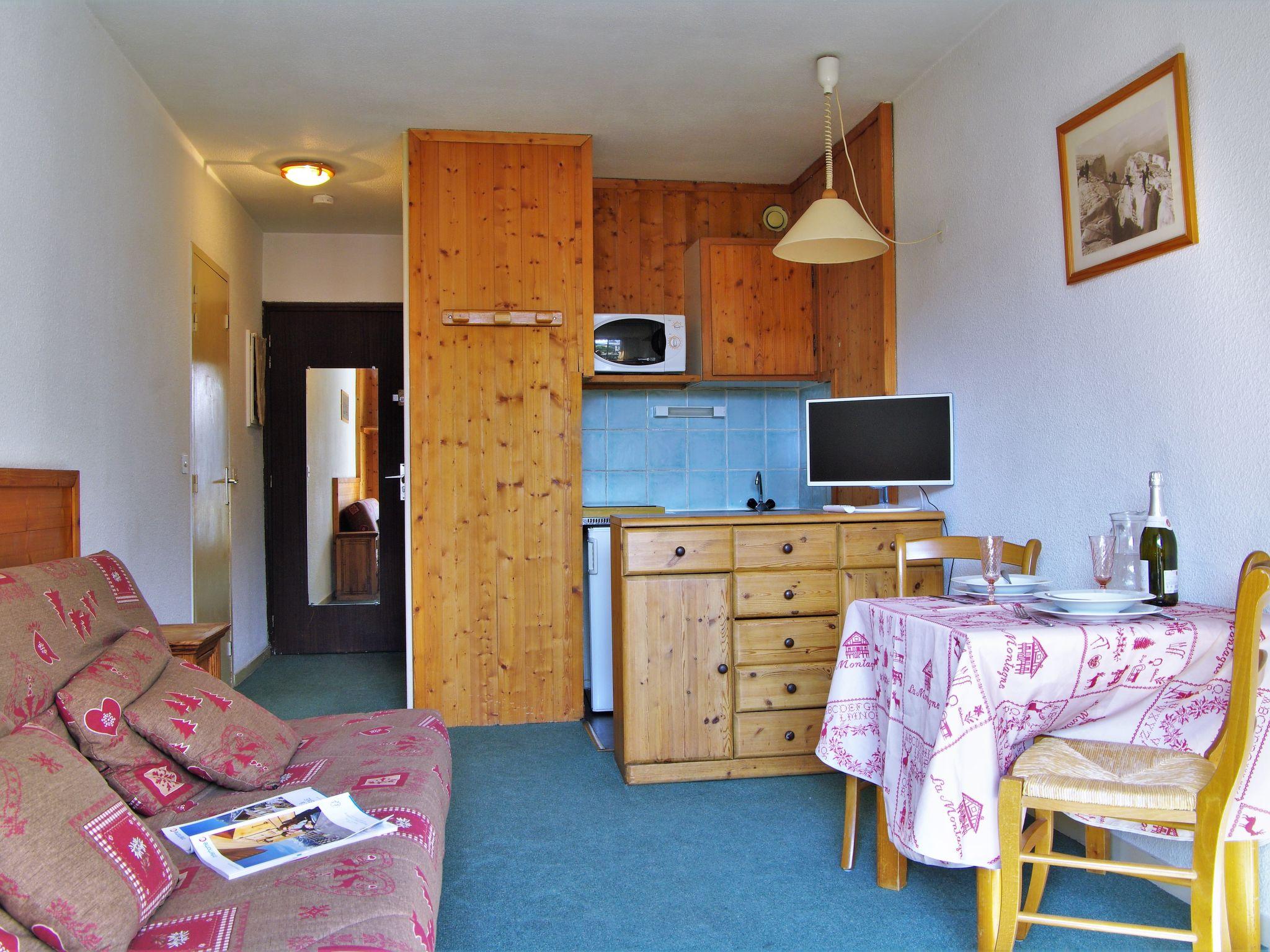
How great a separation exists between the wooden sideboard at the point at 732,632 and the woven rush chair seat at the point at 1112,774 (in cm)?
125

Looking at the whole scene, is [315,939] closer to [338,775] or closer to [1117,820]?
[338,775]

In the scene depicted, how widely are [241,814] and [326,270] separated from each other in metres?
4.48

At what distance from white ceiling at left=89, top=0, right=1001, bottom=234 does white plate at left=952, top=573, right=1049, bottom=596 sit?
5.92ft

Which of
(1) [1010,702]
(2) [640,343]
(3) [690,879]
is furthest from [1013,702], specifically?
(2) [640,343]

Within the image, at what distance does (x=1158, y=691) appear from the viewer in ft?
6.10

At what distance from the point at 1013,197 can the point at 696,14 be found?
115cm

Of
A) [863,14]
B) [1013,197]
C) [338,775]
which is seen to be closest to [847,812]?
[338,775]

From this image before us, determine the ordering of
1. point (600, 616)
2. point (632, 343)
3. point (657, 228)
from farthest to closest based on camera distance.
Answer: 1. point (657, 228)
2. point (632, 343)
3. point (600, 616)

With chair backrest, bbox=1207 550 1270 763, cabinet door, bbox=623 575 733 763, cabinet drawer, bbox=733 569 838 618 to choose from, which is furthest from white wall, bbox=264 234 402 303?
chair backrest, bbox=1207 550 1270 763

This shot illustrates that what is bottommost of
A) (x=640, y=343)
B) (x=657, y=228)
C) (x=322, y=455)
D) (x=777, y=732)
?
(x=777, y=732)

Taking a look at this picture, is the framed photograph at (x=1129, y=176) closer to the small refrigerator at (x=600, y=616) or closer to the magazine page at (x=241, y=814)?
the small refrigerator at (x=600, y=616)

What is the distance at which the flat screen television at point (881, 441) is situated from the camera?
10.4 ft

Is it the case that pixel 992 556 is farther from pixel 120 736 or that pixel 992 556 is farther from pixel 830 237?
pixel 120 736

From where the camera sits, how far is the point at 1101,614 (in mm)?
1870
